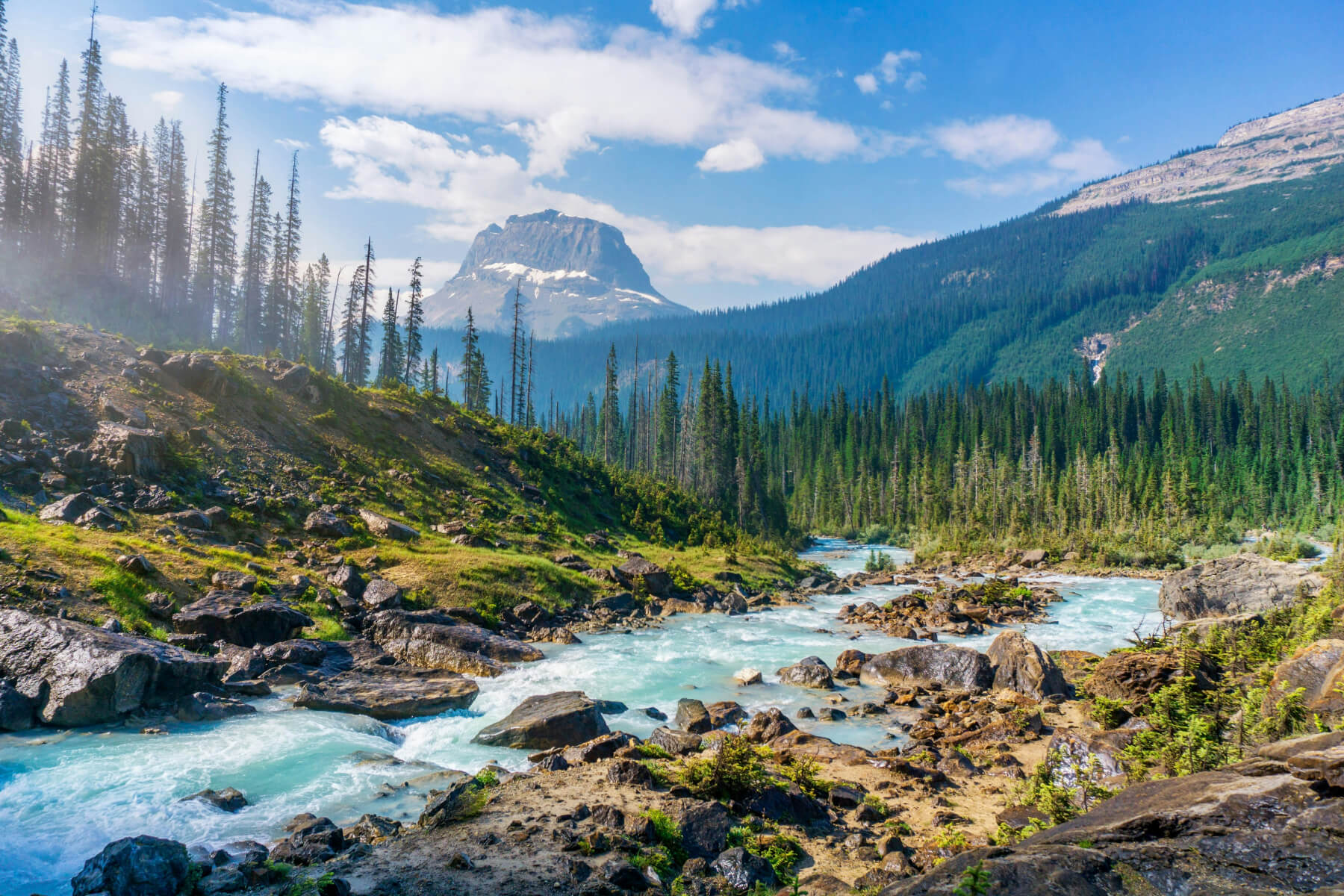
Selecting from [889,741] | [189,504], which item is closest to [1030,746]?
[889,741]

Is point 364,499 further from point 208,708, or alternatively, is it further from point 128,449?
point 208,708

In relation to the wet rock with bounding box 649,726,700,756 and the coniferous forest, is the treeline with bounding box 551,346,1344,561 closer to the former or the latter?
the coniferous forest

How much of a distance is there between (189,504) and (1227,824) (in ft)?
111

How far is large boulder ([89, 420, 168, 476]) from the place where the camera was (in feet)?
88.6

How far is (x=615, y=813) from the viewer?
36.0 feet

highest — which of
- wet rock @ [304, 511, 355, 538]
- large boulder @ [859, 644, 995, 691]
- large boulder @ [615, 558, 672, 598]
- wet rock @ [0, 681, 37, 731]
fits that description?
wet rock @ [304, 511, 355, 538]

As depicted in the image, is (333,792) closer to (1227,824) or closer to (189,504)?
(1227,824)

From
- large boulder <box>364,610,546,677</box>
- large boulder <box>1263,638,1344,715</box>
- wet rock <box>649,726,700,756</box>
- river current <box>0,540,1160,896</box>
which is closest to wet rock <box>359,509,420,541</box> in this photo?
large boulder <box>364,610,546,677</box>

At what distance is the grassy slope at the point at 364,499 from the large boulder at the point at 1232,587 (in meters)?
23.6

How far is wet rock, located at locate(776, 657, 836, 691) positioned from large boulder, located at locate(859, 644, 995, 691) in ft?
5.55

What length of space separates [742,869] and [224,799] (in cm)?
918

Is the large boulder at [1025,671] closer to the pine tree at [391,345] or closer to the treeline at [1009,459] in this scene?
the treeline at [1009,459]

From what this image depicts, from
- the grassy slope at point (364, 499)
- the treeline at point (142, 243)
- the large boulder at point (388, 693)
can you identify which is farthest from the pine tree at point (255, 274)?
the large boulder at point (388, 693)

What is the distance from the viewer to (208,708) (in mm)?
15227
